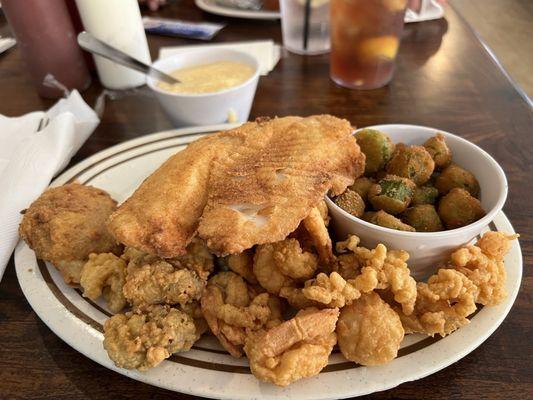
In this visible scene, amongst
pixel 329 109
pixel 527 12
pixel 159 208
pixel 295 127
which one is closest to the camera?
pixel 159 208

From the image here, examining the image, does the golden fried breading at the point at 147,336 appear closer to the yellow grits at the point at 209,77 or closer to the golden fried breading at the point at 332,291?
the golden fried breading at the point at 332,291

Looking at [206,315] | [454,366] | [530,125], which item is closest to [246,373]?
[206,315]

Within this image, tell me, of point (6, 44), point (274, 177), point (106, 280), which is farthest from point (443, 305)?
point (6, 44)

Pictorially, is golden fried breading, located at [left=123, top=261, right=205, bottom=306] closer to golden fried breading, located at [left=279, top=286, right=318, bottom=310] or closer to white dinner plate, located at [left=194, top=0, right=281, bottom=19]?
golden fried breading, located at [left=279, top=286, right=318, bottom=310]

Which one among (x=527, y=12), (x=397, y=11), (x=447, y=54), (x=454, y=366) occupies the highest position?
(x=397, y=11)

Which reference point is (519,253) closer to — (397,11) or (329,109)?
(329,109)

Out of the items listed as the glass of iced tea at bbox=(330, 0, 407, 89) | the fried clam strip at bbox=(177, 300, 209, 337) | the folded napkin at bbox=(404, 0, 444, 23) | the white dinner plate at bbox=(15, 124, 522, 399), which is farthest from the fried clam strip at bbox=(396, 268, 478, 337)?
the folded napkin at bbox=(404, 0, 444, 23)

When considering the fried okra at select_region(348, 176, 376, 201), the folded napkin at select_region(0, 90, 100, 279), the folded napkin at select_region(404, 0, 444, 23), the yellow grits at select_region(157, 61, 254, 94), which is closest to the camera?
the fried okra at select_region(348, 176, 376, 201)

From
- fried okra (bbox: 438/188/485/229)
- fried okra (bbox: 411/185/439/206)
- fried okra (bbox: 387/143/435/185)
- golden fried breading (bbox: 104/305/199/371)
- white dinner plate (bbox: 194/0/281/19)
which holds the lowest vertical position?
white dinner plate (bbox: 194/0/281/19)
